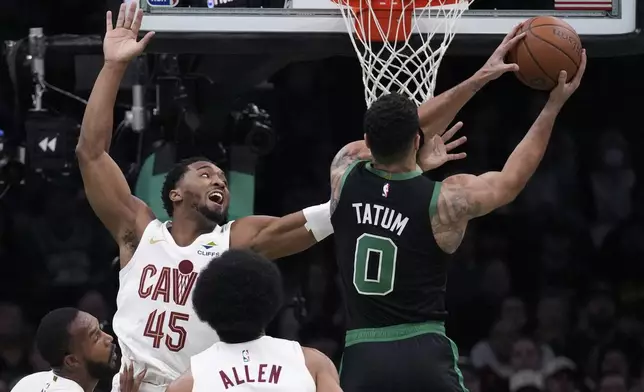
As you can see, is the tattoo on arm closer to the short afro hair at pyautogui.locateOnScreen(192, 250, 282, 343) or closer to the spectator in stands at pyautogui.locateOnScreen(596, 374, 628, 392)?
the short afro hair at pyautogui.locateOnScreen(192, 250, 282, 343)

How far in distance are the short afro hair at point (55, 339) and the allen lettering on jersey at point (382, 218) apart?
3.77ft

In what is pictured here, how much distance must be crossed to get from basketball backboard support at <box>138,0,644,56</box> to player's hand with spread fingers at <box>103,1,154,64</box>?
136 centimetres

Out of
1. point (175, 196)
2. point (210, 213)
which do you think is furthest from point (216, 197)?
point (175, 196)

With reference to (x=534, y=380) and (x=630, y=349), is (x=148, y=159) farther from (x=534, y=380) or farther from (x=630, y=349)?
(x=630, y=349)

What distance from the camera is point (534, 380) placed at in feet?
28.8

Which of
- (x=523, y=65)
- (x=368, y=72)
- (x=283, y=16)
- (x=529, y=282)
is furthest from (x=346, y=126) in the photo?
(x=523, y=65)

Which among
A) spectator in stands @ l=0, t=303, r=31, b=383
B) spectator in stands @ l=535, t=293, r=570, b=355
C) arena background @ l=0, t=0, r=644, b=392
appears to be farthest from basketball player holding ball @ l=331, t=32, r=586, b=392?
spectator in stands @ l=0, t=303, r=31, b=383

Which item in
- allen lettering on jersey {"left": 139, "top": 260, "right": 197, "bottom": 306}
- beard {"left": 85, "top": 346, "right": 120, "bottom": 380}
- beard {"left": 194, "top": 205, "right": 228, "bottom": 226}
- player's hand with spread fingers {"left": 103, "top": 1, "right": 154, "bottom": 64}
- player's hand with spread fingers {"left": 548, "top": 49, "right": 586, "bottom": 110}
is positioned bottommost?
beard {"left": 85, "top": 346, "right": 120, "bottom": 380}

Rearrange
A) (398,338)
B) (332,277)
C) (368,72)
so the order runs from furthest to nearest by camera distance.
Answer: (332,277), (368,72), (398,338)

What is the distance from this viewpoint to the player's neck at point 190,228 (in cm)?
534

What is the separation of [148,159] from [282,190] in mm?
1613

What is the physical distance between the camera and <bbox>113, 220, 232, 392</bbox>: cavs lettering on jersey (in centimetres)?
512

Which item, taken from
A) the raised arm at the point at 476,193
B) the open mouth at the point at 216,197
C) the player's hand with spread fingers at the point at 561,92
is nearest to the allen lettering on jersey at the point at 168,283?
the open mouth at the point at 216,197

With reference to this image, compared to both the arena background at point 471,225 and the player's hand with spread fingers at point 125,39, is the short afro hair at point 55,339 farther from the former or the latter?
the arena background at point 471,225
